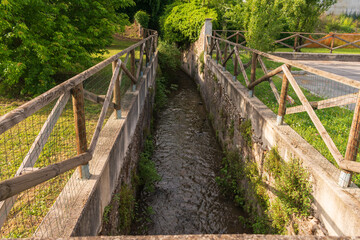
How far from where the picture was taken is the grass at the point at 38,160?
2912 millimetres

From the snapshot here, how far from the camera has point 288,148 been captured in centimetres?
383

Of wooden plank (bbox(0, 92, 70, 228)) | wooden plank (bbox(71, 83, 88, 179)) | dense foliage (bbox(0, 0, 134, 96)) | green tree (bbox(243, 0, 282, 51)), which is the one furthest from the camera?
green tree (bbox(243, 0, 282, 51))

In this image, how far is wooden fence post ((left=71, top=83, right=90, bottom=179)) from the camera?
114 inches

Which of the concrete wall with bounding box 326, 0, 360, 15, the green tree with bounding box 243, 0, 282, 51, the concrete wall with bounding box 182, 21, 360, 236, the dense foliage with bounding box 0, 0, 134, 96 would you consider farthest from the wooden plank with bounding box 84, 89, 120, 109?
the concrete wall with bounding box 326, 0, 360, 15

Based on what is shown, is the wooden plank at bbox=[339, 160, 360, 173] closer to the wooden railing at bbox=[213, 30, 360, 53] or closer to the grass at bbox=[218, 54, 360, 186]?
the grass at bbox=[218, 54, 360, 186]

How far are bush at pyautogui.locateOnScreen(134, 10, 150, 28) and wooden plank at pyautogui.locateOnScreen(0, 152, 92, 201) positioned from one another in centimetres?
2333

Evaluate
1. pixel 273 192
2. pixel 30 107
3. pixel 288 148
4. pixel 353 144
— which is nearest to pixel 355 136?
pixel 353 144

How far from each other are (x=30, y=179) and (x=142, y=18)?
24.2 m

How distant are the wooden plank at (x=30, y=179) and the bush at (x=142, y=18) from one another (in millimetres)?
23329

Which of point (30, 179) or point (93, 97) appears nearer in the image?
point (30, 179)

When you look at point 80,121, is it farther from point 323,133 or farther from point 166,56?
point 166,56

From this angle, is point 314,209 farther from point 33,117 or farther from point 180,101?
point 180,101

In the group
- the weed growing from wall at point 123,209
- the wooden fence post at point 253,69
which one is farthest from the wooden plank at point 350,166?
the wooden fence post at point 253,69

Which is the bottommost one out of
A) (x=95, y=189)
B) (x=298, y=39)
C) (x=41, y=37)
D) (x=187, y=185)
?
(x=187, y=185)
